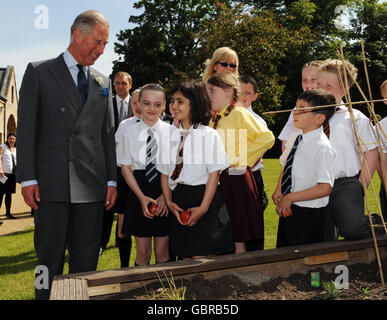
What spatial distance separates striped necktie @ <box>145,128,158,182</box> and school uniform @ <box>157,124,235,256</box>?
487 mm

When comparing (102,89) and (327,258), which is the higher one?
(102,89)

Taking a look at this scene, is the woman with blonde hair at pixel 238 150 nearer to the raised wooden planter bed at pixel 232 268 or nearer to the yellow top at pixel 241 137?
the yellow top at pixel 241 137

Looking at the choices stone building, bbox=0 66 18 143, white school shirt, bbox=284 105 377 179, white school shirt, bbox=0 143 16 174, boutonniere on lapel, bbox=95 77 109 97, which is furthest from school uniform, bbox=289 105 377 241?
stone building, bbox=0 66 18 143

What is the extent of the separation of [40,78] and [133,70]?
31.1 metres

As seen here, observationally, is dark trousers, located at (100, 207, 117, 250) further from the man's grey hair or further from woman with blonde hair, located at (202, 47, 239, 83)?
the man's grey hair

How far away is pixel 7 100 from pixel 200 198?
4689 centimetres

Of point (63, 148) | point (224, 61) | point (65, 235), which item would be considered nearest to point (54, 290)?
point (65, 235)

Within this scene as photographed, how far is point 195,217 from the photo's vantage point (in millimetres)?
3225

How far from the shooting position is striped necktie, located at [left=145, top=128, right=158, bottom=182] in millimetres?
3910

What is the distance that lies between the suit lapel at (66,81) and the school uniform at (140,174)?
0.81 meters

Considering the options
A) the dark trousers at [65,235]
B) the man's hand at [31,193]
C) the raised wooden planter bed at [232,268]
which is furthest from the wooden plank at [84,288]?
the man's hand at [31,193]

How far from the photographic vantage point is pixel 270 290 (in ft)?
9.67

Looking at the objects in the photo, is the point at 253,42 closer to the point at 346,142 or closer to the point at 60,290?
the point at 346,142
